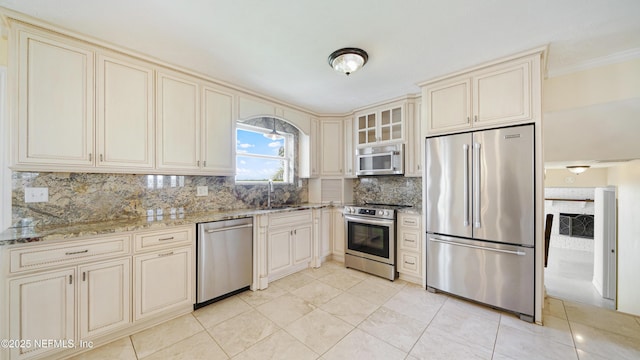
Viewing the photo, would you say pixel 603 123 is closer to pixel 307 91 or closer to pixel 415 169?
pixel 415 169

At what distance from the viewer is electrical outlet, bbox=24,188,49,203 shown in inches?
72.9

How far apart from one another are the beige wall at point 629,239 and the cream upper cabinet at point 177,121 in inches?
216

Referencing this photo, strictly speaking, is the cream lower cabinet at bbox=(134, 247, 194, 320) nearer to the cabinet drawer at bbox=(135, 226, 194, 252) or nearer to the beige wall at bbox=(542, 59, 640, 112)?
the cabinet drawer at bbox=(135, 226, 194, 252)

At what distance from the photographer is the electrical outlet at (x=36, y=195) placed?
1852 mm

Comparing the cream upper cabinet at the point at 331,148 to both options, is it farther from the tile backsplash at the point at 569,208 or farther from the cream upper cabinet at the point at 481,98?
Result: the tile backsplash at the point at 569,208

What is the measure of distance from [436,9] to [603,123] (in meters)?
2.32

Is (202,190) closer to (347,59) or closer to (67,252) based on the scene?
(67,252)

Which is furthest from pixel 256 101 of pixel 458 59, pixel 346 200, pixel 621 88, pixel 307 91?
pixel 621 88

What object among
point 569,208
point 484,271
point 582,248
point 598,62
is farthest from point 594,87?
point 582,248

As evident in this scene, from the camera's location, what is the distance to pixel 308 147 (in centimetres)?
382

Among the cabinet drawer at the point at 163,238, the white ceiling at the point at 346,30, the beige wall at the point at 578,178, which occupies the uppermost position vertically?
the white ceiling at the point at 346,30

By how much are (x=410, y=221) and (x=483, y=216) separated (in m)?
0.84

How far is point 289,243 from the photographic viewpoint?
3.12 meters

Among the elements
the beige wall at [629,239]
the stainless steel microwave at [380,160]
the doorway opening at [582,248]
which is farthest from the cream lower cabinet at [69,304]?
the beige wall at [629,239]
